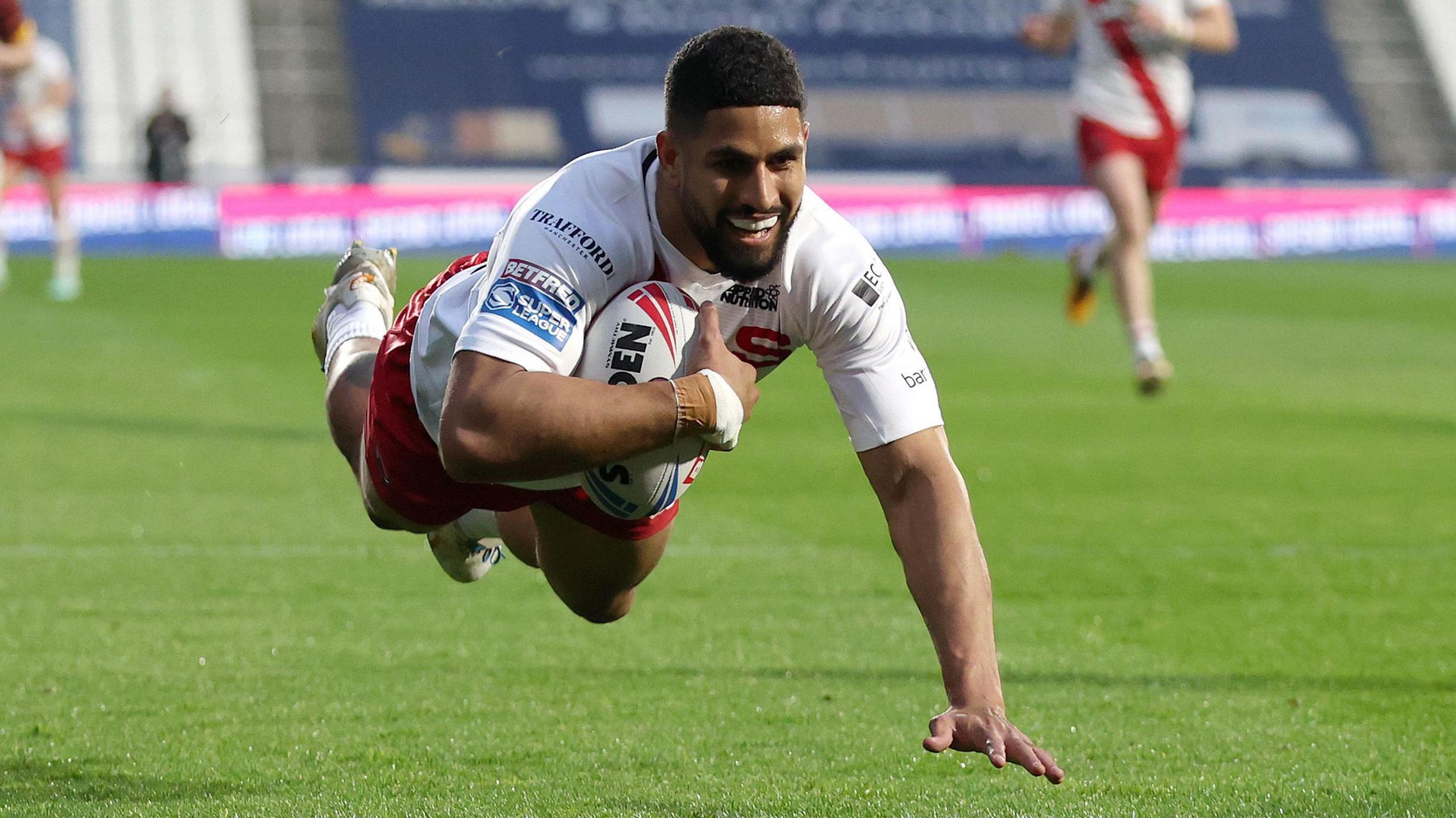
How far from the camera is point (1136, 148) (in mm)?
11039

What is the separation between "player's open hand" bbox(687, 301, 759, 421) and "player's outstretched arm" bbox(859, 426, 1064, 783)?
0.34 metres

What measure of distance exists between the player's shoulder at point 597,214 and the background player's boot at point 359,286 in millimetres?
1562

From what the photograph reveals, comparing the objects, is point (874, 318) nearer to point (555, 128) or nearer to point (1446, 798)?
point (1446, 798)

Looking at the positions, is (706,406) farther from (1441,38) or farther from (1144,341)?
(1441,38)

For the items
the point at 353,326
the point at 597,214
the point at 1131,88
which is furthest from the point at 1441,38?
the point at 597,214

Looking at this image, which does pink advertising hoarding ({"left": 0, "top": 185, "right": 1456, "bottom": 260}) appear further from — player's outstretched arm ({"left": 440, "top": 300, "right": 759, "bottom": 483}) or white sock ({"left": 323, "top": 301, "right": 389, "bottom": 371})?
player's outstretched arm ({"left": 440, "top": 300, "right": 759, "bottom": 483})

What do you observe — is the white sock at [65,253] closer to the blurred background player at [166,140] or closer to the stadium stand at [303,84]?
the blurred background player at [166,140]

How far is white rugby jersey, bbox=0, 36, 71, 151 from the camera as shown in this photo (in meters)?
17.8

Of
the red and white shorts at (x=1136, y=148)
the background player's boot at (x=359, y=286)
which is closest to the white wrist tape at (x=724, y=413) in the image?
the background player's boot at (x=359, y=286)

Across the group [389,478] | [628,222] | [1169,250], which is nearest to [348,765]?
[389,478]

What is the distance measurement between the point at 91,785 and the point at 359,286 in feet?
6.49

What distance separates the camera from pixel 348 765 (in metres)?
4.08

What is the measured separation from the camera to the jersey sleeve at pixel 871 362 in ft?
13.0

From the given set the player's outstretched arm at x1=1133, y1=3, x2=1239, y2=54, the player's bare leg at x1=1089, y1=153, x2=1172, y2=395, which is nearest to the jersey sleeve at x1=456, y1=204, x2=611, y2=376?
the player's bare leg at x1=1089, y1=153, x2=1172, y2=395
